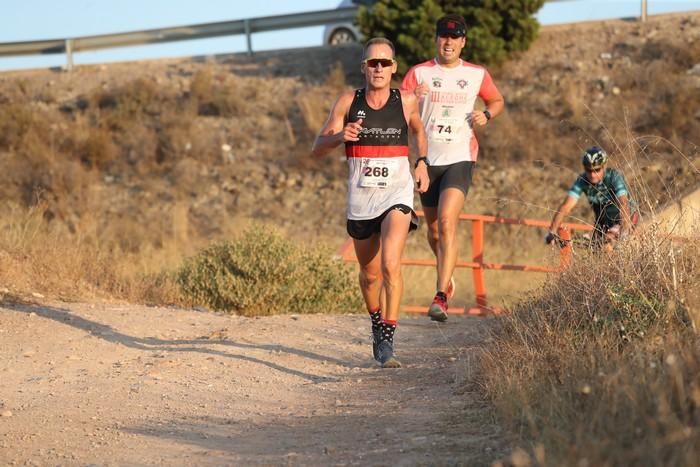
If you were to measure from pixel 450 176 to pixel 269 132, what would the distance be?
17.0 meters

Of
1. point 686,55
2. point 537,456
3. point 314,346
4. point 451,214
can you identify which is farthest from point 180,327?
point 686,55

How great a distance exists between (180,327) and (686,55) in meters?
17.8

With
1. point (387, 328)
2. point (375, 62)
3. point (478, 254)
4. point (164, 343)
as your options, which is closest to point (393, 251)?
point (387, 328)

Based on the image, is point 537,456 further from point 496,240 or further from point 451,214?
point 496,240

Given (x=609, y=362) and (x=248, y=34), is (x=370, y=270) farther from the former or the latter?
(x=248, y=34)

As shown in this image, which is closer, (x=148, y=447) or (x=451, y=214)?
(x=148, y=447)

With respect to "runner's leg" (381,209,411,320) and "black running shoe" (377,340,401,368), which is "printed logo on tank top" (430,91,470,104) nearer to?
"runner's leg" (381,209,411,320)

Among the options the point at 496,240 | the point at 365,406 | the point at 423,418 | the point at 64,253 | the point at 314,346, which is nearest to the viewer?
the point at 423,418

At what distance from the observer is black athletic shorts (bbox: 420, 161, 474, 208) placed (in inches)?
422

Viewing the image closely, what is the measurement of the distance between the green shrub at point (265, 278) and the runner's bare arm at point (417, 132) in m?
4.70

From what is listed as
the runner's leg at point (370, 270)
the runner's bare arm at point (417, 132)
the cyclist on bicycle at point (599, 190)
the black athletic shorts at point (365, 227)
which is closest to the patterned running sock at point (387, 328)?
the runner's leg at point (370, 270)

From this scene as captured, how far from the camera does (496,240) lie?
22.0 meters

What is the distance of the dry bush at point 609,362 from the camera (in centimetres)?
479

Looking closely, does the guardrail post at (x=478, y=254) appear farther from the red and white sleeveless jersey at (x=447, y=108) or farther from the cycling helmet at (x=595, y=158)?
the red and white sleeveless jersey at (x=447, y=108)
